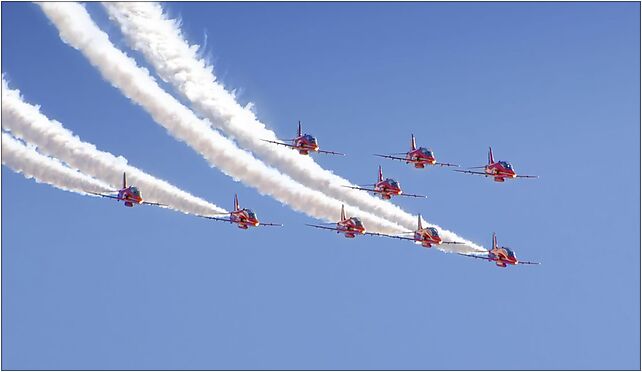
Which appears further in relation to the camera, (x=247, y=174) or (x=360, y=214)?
(x=360, y=214)

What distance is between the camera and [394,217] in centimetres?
9462

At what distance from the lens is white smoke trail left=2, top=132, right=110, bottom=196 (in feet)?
250

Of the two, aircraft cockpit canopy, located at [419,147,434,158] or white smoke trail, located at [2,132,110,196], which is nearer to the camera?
white smoke trail, located at [2,132,110,196]

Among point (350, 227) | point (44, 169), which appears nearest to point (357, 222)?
point (350, 227)

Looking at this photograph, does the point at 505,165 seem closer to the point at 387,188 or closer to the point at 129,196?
the point at 387,188

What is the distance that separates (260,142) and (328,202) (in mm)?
8179

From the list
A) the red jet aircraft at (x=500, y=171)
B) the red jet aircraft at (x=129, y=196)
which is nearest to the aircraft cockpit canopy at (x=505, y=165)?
the red jet aircraft at (x=500, y=171)

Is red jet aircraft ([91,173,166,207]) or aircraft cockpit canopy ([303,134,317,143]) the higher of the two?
aircraft cockpit canopy ([303,134,317,143])

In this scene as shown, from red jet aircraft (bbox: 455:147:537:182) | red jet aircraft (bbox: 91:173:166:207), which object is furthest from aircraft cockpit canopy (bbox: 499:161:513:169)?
red jet aircraft (bbox: 91:173:166:207)

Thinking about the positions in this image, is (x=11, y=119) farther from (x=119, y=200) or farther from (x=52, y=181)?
(x=119, y=200)

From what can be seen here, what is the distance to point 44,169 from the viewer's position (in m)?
78.1

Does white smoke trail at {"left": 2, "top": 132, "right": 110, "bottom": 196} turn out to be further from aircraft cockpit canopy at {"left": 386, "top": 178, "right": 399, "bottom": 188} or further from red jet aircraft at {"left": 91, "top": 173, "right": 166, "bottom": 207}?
aircraft cockpit canopy at {"left": 386, "top": 178, "right": 399, "bottom": 188}

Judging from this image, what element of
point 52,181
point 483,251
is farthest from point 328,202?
point 52,181

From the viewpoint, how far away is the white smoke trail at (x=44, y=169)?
250ft
